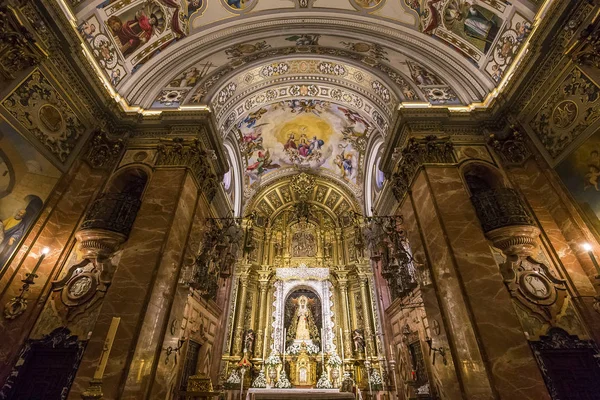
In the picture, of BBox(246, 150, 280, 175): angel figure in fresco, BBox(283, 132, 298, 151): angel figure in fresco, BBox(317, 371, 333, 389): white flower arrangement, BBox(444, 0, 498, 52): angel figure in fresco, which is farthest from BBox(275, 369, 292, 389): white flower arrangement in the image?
BBox(444, 0, 498, 52): angel figure in fresco

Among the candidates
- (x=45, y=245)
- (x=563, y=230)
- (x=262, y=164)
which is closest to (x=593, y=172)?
(x=563, y=230)

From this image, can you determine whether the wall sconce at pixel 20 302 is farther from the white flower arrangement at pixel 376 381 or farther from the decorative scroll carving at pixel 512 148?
the decorative scroll carving at pixel 512 148

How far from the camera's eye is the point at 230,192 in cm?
1453

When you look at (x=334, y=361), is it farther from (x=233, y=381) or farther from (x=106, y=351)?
(x=106, y=351)

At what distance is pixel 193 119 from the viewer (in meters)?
9.41

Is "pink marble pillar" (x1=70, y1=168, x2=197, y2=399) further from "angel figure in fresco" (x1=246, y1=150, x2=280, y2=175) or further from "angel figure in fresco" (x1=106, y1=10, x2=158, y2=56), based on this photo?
"angel figure in fresco" (x1=246, y1=150, x2=280, y2=175)

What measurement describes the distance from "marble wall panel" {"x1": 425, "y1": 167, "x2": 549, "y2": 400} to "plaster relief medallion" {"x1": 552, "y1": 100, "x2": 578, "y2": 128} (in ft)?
8.97

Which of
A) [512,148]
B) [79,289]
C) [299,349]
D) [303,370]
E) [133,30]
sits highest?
[133,30]

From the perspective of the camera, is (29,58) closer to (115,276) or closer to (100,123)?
(100,123)

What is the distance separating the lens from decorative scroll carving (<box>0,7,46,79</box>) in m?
5.80

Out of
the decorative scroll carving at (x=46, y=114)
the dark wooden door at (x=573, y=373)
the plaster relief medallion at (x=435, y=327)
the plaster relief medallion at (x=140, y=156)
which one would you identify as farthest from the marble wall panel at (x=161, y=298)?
the dark wooden door at (x=573, y=373)

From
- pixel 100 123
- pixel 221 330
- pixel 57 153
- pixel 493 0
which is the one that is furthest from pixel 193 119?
pixel 493 0

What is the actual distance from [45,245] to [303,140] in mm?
12593

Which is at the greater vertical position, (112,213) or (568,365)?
(112,213)
